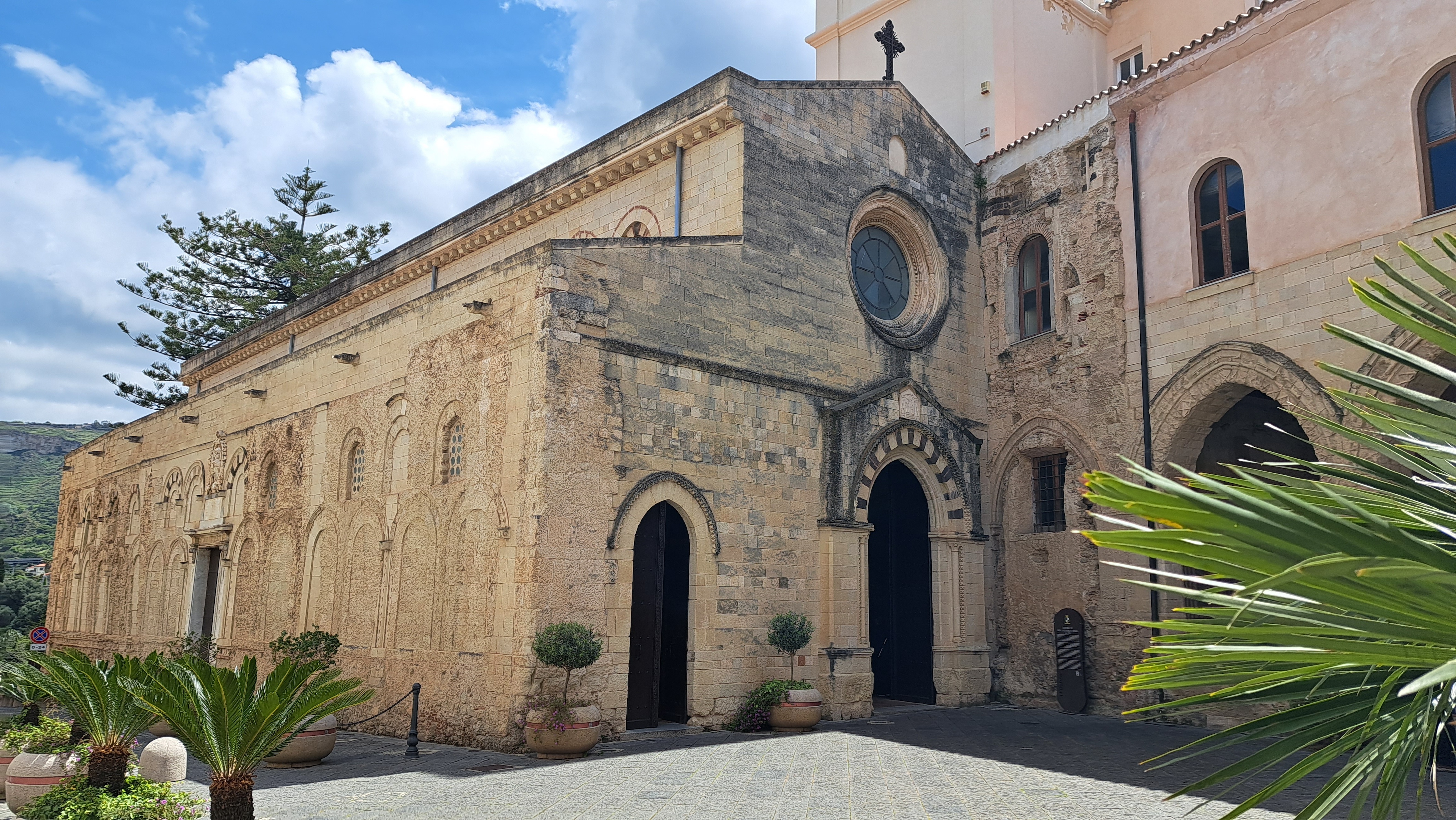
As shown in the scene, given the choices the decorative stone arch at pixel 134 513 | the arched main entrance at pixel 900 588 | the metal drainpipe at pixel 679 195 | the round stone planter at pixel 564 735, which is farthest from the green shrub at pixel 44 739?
the decorative stone arch at pixel 134 513

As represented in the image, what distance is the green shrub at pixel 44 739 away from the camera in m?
9.62

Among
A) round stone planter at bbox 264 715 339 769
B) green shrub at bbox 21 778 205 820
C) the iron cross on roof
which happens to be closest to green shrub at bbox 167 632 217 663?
round stone planter at bbox 264 715 339 769

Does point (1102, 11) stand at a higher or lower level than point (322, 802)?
higher

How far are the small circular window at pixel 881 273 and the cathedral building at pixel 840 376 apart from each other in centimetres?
7

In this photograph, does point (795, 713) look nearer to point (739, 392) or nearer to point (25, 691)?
Result: point (739, 392)

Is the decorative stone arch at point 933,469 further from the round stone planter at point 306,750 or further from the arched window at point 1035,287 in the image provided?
the round stone planter at point 306,750

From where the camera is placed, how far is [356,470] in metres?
17.4

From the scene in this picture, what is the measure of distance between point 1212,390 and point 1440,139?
405 cm

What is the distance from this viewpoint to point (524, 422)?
1313 cm

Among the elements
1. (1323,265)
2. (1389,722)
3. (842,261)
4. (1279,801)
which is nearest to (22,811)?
(1389,722)

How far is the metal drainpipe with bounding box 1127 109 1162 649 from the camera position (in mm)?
15195

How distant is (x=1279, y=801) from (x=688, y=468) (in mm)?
7724

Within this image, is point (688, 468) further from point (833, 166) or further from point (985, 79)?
point (985, 79)

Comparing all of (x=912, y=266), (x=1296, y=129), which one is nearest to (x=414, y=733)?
(x=912, y=266)
